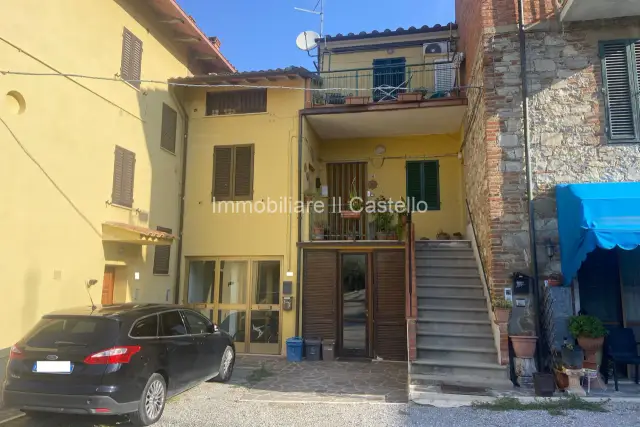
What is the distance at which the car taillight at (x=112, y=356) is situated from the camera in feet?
17.5

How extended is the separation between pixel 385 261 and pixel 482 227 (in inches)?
97.5

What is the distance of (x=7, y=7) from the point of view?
273 inches

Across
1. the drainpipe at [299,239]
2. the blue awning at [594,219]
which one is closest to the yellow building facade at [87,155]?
the drainpipe at [299,239]

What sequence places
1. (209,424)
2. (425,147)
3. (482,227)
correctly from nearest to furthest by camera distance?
(209,424) < (482,227) < (425,147)

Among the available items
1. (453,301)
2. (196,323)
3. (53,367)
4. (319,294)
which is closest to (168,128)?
(319,294)

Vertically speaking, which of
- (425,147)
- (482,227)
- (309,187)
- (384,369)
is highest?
(425,147)

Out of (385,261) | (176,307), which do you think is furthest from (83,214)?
(385,261)

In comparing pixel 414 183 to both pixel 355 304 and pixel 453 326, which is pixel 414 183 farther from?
pixel 453 326

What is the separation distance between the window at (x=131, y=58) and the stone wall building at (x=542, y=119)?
24.5ft

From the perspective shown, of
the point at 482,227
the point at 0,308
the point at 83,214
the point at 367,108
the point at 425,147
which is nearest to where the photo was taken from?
the point at 0,308

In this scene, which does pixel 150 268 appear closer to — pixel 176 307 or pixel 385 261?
pixel 176 307

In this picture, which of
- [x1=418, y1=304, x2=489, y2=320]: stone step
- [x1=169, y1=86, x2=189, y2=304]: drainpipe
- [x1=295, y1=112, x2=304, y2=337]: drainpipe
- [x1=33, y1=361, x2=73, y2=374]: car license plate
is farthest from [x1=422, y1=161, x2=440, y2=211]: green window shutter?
[x1=33, y1=361, x2=73, y2=374]: car license plate

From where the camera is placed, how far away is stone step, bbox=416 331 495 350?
27.0 feet

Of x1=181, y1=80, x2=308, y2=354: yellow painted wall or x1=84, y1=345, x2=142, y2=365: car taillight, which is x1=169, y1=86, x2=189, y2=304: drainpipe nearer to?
x1=181, y1=80, x2=308, y2=354: yellow painted wall
